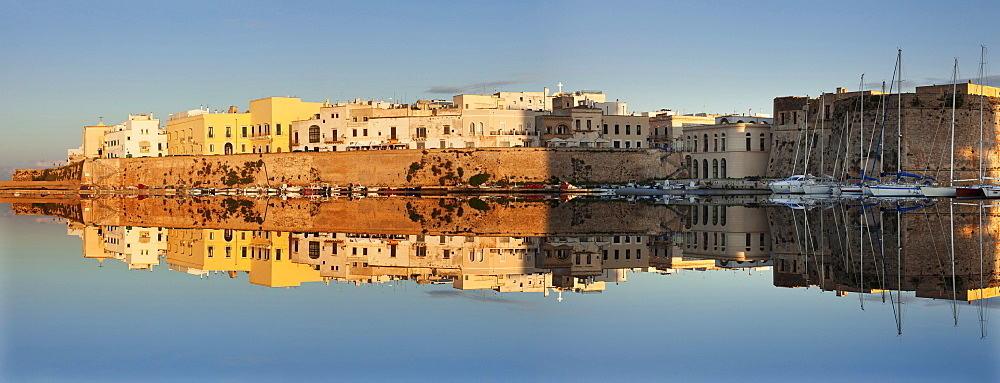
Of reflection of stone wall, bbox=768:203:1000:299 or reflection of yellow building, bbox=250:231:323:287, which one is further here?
reflection of yellow building, bbox=250:231:323:287

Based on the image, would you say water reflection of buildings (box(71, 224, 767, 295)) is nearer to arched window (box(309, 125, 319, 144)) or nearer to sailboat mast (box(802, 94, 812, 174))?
sailboat mast (box(802, 94, 812, 174))

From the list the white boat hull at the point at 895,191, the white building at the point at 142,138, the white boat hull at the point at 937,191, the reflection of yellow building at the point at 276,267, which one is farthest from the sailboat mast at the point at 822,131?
the white building at the point at 142,138

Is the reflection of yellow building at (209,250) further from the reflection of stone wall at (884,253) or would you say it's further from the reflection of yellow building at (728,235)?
the reflection of stone wall at (884,253)

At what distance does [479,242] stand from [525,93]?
4783 centimetres

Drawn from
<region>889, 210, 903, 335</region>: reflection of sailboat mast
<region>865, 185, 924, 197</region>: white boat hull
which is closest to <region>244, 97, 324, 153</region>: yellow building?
<region>865, 185, 924, 197</region>: white boat hull

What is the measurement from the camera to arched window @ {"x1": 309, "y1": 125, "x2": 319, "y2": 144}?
60.7m

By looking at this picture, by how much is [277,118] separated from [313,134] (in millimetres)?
3436

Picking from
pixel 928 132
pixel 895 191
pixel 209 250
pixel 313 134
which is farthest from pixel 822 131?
pixel 209 250

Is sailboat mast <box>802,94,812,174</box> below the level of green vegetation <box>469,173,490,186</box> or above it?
above

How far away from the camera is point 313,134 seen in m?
60.8

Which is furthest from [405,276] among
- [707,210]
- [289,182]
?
[289,182]

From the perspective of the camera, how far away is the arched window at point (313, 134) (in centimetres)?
6069

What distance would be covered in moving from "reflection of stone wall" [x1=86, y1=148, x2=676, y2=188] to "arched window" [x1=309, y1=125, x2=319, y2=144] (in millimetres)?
1630

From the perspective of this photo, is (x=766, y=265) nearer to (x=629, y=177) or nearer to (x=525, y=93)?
(x=629, y=177)
